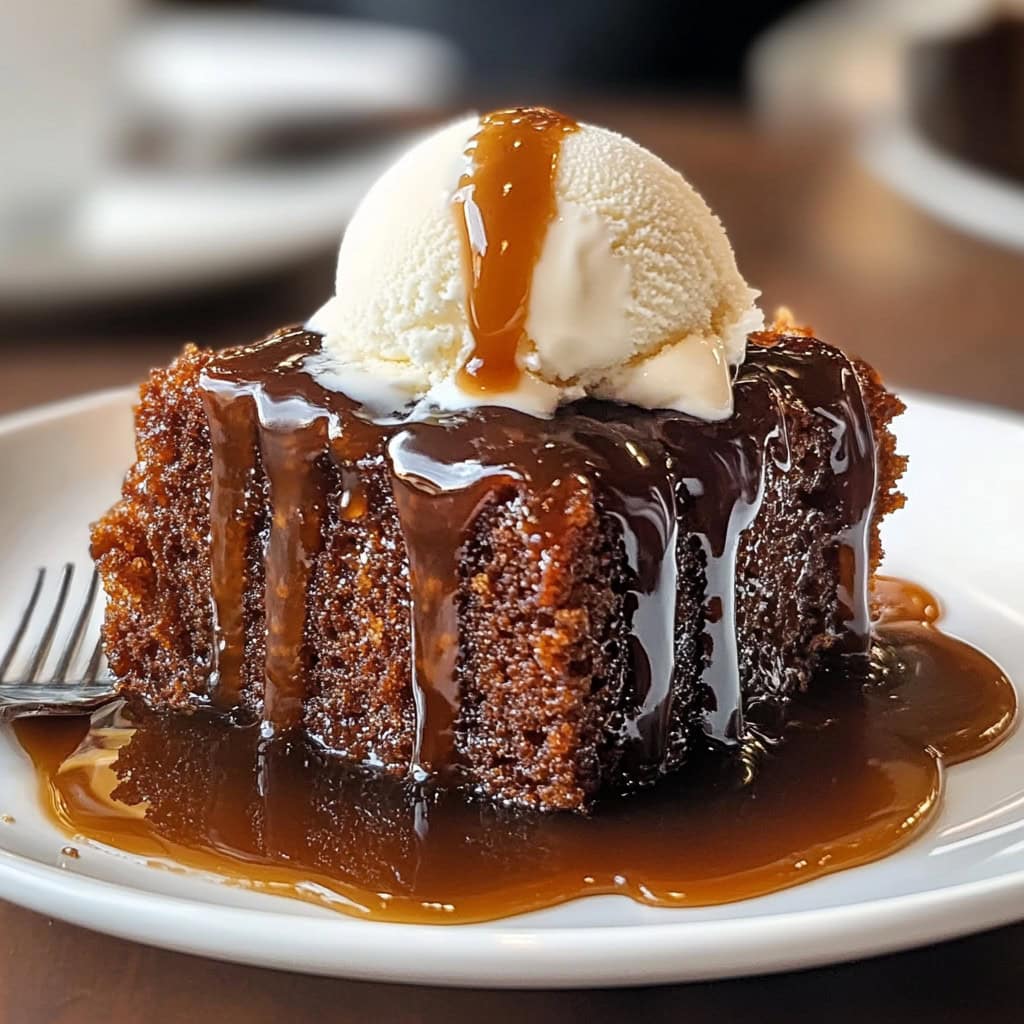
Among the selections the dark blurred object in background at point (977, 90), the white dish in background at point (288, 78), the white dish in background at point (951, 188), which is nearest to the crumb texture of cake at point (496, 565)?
the white dish in background at point (951, 188)

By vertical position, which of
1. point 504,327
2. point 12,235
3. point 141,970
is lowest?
point 12,235

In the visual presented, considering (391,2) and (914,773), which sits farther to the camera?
(391,2)

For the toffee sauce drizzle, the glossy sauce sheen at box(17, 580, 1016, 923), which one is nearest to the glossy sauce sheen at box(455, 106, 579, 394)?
the toffee sauce drizzle

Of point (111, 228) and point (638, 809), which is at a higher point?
point (638, 809)

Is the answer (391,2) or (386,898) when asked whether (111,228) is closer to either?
(386,898)

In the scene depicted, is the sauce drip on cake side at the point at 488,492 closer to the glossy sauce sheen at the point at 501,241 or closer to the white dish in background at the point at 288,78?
the glossy sauce sheen at the point at 501,241

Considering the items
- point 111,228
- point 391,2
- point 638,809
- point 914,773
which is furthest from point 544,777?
point 391,2

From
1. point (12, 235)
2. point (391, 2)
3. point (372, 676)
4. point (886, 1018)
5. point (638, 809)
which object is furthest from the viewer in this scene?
point (391, 2)
